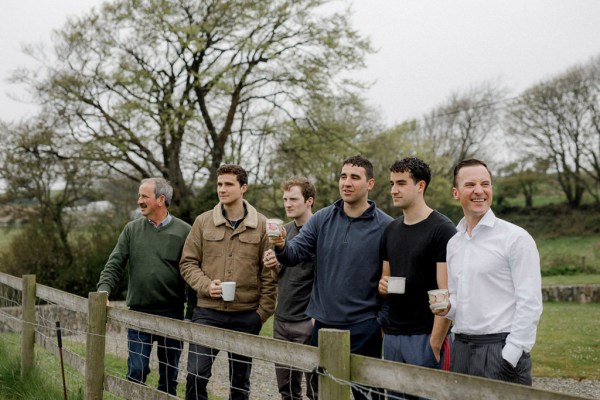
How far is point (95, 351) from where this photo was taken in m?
4.60

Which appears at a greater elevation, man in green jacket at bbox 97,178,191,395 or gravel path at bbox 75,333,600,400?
man in green jacket at bbox 97,178,191,395

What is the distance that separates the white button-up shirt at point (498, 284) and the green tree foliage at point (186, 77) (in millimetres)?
17969

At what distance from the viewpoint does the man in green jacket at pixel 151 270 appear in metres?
5.08

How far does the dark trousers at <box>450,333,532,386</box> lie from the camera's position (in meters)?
3.02

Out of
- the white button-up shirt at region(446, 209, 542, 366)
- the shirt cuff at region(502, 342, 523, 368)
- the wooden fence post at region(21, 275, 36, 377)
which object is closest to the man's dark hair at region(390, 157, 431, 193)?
the white button-up shirt at region(446, 209, 542, 366)

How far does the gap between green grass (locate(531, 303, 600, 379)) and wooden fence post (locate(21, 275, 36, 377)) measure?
306 inches

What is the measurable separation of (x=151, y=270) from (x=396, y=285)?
7.70ft

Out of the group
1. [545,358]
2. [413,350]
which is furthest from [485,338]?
[545,358]

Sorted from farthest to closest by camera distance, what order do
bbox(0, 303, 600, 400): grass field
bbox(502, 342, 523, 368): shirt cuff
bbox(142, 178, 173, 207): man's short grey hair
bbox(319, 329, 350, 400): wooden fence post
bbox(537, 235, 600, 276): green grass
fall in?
bbox(537, 235, 600, 276): green grass < bbox(0, 303, 600, 400): grass field < bbox(142, 178, 173, 207): man's short grey hair < bbox(502, 342, 523, 368): shirt cuff < bbox(319, 329, 350, 400): wooden fence post

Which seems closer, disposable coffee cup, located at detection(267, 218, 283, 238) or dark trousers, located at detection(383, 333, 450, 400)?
dark trousers, located at detection(383, 333, 450, 400)

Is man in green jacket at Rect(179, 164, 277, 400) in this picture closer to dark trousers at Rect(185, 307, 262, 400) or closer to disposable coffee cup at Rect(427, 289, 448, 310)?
dark trousers at Rect(185, 307, 262, 400)

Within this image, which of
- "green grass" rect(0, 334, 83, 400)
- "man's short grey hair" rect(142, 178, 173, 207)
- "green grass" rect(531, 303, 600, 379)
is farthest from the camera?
"green grass" rect(531, 303, 600, 379)

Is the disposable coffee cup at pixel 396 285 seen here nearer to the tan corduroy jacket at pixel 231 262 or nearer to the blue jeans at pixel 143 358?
the tan corduroy jacket at pixel 231 262

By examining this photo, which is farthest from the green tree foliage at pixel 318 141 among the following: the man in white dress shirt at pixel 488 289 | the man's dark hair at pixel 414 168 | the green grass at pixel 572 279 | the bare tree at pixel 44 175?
the man in white dress shirt at pixel 488 289
